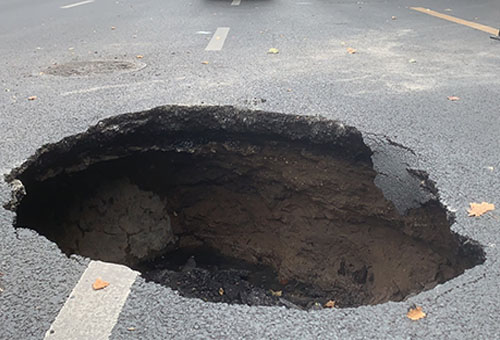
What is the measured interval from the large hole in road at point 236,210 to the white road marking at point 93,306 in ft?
4.42

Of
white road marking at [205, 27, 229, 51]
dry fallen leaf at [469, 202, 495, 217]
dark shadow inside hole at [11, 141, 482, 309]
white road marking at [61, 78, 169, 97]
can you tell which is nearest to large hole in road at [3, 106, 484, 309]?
dark shadow inside hole at [11, 141, 482, 309]

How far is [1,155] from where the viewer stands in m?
3.28

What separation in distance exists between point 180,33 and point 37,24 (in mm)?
2847

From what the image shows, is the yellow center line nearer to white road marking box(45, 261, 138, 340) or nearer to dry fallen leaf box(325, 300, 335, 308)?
dry fallen leaf box(325, 300, 335, 308)

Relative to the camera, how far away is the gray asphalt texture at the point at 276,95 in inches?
74.0

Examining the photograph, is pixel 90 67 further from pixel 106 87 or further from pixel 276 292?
pixel 276 292

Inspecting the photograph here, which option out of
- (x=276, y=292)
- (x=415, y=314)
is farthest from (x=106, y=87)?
(x=415, y=314)

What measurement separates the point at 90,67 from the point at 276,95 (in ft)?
8.00

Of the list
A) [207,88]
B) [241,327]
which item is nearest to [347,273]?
[207,88]

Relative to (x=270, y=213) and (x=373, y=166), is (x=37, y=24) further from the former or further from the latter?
(x=373, y=166)

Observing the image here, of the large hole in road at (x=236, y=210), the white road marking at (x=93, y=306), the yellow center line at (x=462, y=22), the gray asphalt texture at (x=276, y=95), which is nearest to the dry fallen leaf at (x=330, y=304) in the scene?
the large hole in road at (x=236, y=210)

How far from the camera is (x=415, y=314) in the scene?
6.18ft

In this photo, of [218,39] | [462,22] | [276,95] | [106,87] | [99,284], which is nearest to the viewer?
[99,284]

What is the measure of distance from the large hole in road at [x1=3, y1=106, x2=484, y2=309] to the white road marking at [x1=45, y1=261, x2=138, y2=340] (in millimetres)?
1346
